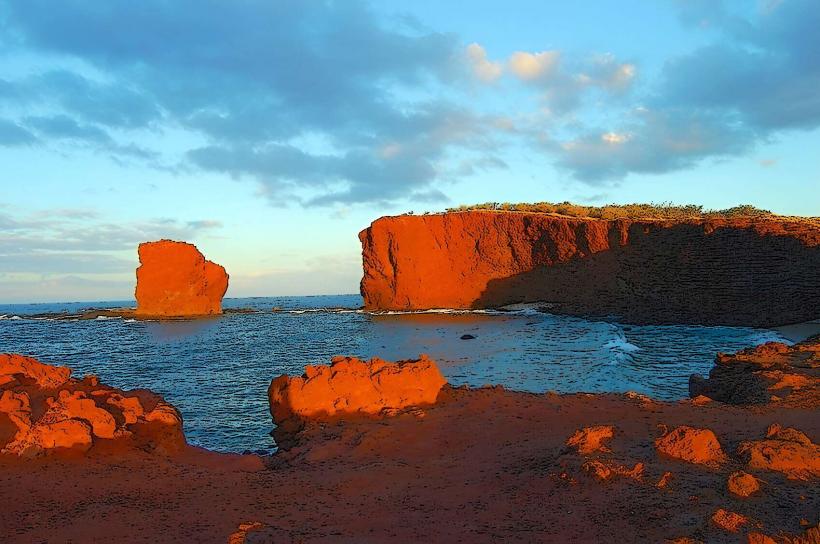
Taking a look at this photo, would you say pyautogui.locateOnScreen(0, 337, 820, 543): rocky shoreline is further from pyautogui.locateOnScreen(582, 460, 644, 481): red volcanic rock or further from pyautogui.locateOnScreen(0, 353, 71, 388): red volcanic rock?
pyautogui.locateOnScreen(0, 353, 71, 388): red volcanic rock

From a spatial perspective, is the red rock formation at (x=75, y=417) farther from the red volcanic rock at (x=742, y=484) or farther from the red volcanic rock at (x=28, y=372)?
the red volcanic rock at (x=742, y=484)

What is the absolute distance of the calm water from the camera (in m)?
15.8

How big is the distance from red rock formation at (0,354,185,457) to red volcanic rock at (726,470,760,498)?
7.99 m

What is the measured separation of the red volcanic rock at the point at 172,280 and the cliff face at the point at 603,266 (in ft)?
68.0

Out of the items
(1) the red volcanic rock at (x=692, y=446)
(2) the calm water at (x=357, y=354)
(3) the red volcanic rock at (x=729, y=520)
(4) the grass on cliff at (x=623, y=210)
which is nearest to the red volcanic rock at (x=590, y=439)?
(1) the red volcanic rock at (x=692, y=446)

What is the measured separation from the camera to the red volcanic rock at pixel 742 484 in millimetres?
5140

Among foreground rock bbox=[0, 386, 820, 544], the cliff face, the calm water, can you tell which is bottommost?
the calm water

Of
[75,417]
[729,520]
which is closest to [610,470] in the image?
[729,520]

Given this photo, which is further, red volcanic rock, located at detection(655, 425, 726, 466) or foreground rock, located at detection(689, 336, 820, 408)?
foreground rock, located at detection(689, 336, 820, 408)

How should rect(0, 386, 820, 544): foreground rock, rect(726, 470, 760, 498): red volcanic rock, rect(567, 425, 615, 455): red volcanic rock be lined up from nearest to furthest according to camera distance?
1. rect(0, 386, 820, 544): foreground rock
2. rect(726, 470, 760, 498): red volcanic rock
3. rect(567, 425, 615, 455): red volcanic rock

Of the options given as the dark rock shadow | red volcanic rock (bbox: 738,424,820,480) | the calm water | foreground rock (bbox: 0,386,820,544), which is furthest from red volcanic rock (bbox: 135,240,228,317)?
red volcanic rock (bbox: 738,424,820,480)

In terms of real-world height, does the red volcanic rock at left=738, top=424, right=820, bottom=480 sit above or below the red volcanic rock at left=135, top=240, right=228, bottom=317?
below

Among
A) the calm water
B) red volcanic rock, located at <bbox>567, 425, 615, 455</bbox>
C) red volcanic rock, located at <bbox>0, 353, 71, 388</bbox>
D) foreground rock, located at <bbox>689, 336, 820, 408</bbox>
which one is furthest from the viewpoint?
the calm water

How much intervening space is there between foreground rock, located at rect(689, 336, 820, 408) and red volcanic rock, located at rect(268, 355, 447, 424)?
251 inches
